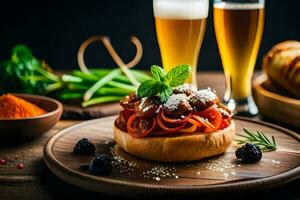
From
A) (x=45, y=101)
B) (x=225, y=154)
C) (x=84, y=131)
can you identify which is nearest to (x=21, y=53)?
(x=45, y=101)

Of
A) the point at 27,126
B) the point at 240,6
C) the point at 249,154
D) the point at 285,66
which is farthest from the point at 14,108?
the point at 285,66

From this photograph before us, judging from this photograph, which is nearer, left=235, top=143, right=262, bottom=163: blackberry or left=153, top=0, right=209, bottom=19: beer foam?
left=235, top=143, right=262, bottom=163: blackberry

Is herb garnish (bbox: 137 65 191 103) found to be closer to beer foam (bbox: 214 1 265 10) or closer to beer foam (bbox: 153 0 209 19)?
beer foam (bbox: 153 0 209 19)

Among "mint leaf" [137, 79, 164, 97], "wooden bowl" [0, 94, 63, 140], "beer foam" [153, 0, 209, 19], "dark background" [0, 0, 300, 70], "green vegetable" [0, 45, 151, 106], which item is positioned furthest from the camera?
"dark background" [0, 0, 300, 70]

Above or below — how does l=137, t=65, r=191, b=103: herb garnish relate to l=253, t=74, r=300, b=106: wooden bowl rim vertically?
above

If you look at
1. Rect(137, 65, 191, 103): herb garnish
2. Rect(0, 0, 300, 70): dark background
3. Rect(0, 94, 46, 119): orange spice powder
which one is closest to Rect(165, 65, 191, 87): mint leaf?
Rect(137, 65, 191, 103): herb garnish
